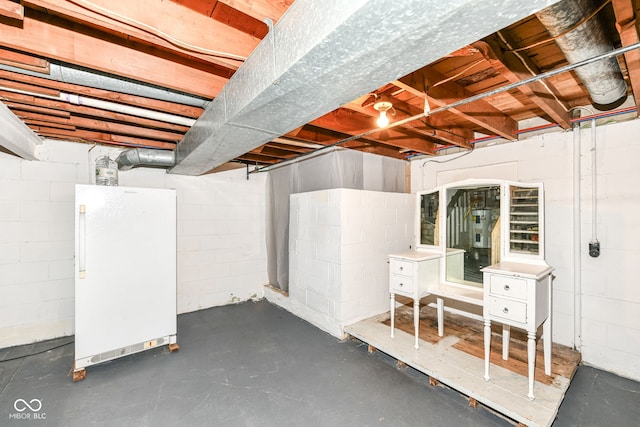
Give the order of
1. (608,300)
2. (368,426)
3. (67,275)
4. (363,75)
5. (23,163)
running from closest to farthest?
(363,75)
(368,426)
(608,300)
(23,163)
(67,275)

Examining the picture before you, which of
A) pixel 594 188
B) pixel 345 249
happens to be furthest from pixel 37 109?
pixel 594 188

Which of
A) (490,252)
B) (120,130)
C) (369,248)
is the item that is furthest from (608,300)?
(120,130)

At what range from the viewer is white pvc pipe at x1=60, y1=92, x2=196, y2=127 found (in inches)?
76.0

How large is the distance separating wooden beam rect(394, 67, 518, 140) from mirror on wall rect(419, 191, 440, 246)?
3.11 ft

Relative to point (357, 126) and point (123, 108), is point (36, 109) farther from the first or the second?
point (357, 126)

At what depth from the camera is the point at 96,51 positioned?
147 centimetres

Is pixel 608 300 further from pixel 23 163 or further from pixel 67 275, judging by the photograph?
pixel 23 163

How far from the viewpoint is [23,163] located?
118 inches

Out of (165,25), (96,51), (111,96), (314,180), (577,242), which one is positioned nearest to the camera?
(165,25)

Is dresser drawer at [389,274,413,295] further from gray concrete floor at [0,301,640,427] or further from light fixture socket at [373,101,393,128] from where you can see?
light fixture socket at [373,101,393,128]

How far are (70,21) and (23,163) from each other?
2583mm

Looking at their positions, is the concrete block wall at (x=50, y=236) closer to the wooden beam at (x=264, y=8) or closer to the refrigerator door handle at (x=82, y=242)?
the refrigerator door handle at (x=82, y=242)

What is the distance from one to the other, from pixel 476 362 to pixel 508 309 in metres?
0.64

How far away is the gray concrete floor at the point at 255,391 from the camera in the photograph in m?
1.95
